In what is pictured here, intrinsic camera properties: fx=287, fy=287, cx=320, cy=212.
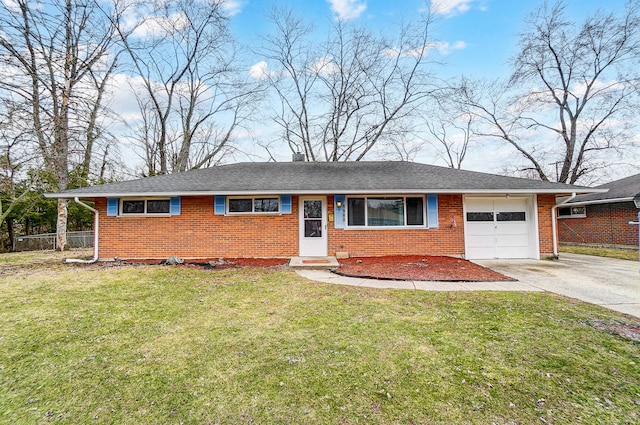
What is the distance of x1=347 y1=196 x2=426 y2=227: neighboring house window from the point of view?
942cm

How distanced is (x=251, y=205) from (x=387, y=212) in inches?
177

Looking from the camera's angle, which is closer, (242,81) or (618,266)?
(618,266)

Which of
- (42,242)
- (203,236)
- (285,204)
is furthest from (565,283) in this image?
(42,242)

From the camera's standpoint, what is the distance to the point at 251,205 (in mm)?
9484

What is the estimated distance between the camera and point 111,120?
1228cm

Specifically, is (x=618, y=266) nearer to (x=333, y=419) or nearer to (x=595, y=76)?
(x=333, y=419)

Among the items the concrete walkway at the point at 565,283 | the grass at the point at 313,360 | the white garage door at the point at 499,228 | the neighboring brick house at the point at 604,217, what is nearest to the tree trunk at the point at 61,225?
the grass at the point at 313,360

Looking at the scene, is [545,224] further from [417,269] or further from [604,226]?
[604,226]

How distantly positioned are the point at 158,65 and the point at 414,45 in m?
17.4

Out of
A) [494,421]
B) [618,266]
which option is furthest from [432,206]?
[494,421]

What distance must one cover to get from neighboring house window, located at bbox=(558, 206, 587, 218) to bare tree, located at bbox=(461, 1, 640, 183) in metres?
5.03

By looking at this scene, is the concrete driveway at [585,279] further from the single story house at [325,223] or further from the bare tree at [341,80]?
the bare tree at [341,80]

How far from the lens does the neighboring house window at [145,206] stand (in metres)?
9.51

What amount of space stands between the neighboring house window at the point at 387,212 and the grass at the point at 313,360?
4.38 meters
